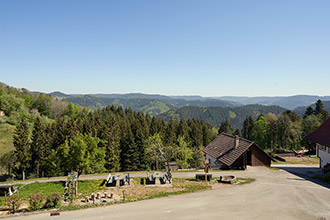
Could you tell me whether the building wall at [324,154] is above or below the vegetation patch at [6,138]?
above

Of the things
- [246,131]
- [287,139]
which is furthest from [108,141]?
[246,131]

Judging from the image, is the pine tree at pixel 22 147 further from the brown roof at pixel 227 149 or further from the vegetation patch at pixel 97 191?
the brown roof at pixel 227 149

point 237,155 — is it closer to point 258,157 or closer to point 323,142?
point 258,157

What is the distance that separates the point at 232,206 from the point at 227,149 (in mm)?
21358

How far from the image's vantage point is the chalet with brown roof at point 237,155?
106 feet

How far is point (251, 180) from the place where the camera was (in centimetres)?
2433

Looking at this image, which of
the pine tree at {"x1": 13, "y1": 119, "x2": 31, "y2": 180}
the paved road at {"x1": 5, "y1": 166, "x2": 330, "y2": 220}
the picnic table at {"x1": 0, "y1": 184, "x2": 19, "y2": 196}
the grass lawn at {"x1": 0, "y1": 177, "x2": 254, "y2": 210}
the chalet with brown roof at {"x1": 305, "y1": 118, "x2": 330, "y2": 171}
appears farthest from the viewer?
the pine tree at {"x1": 13, "y1": 119, "x2": 31, "y2": 180}

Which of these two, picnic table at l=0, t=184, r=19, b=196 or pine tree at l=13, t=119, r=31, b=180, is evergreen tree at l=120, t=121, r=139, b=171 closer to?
pine tree at l=13, t=119, r=31, b=180

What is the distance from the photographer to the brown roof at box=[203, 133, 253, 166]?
3265cm

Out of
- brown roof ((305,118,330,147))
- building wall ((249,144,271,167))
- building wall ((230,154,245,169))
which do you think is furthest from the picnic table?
brown roof ((305,118,330,147))

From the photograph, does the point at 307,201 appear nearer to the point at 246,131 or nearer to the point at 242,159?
the point at 242,159

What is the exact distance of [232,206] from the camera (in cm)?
1577

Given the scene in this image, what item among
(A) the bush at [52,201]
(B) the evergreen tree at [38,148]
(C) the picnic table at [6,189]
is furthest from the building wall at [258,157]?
(B) the evergreen tree at [38,148]

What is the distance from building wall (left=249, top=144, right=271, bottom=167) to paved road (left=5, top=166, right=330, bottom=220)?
12.7 m
